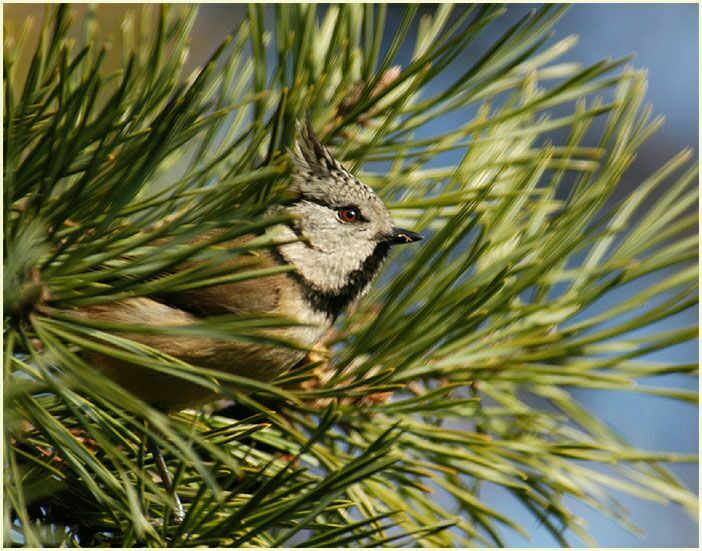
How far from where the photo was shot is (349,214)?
1.96m

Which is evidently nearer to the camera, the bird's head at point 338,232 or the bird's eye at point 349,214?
the bird's head at point 338,232

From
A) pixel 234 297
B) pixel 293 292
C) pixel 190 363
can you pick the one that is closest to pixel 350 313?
pixel 293 292

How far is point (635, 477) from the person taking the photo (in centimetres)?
154

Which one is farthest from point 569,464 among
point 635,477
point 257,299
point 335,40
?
point 335,40

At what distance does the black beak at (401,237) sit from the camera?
177 centimetres

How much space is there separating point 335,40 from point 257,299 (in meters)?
0.55

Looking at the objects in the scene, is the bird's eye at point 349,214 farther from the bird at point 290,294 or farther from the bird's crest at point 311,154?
the bird's crest at point 311,154

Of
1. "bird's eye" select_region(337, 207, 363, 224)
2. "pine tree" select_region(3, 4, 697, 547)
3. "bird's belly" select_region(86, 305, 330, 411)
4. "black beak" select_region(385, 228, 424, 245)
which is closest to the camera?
"pine tree" select_region(3, 4, 697, 547)

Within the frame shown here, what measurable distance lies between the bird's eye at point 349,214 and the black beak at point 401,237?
0.11 meters

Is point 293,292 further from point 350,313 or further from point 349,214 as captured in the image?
point 349,214

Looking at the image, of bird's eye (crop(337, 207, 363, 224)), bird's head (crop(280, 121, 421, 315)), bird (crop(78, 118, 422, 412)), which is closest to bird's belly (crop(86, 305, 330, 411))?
bird (crop(78, 118, 422, 412))

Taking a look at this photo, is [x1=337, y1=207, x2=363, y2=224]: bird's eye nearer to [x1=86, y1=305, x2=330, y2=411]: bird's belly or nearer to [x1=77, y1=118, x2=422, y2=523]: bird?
[x1=77, y1=118, x2=422, y2=523]: bird

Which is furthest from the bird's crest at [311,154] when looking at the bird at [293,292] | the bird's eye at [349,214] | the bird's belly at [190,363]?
the bird's belly at [190,363]

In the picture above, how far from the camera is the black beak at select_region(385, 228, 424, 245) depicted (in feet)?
5.81
